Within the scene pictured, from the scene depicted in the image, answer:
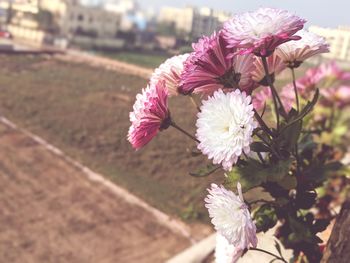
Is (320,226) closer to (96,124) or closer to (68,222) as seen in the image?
(68,222)

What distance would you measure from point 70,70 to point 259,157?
44.7ft

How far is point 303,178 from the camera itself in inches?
26.5

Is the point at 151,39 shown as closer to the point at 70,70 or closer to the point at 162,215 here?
the point at 70,70

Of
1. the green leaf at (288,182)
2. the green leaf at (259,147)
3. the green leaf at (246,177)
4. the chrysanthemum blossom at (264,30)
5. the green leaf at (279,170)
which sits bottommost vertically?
the green leaf at (288,182)

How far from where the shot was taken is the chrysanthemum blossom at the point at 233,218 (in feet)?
1.66

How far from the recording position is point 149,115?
0.57m

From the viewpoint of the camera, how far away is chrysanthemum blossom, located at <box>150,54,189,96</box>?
0.63 meters

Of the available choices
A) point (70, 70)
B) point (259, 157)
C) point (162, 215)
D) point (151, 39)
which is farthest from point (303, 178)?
point (151, 39)

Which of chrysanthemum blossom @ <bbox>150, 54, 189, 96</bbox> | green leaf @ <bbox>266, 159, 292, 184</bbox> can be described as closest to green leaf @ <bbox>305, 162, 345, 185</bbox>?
green leaf @ <bbox>266, 159, 292, 184</bbox>

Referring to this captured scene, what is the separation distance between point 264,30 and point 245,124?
93 mm

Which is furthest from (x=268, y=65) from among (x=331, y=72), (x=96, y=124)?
(x=96, y=124)

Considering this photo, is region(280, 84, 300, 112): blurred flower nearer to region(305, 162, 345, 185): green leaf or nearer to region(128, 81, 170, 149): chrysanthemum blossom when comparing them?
region(305, 162, 345, 185): green leaf

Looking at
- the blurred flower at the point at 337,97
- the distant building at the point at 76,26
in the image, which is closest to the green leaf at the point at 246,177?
the blurred flower at the point at 337,97

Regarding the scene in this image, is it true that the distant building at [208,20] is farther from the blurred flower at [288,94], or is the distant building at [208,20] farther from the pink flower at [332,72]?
the pink flower at [332,72]
